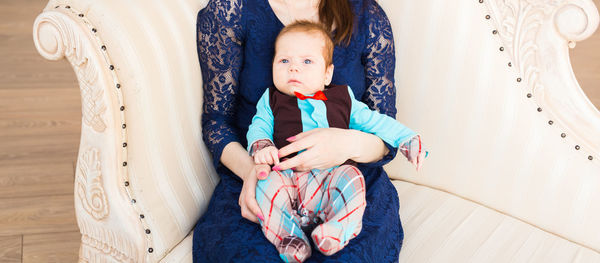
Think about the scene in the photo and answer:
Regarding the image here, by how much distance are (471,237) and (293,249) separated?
601mm

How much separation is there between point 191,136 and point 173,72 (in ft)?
0.62

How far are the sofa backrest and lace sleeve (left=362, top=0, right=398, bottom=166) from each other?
6.5 inches

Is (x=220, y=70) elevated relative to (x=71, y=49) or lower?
lower

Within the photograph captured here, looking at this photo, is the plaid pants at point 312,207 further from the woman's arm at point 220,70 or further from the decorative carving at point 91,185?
the decorative carving at point 91,185

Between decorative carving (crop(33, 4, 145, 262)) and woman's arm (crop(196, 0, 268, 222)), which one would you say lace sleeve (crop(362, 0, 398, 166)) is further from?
decorative carving (crop(33, 4, 145, 262))

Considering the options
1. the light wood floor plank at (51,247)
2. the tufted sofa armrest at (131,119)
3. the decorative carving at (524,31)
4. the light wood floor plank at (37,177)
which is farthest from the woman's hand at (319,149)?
the light wood floor plank at (37,177)

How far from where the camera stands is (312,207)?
1346 millimetres

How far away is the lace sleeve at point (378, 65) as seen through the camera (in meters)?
1.62

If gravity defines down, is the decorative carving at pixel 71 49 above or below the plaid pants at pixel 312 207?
above

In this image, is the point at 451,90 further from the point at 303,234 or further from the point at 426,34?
the point at 303,234

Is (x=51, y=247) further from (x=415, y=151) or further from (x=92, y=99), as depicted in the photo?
(x=415, y=151)

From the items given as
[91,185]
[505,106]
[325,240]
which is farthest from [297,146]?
[505,106]

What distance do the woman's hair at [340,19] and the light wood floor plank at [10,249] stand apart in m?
1.48

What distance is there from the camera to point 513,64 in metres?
1.62
